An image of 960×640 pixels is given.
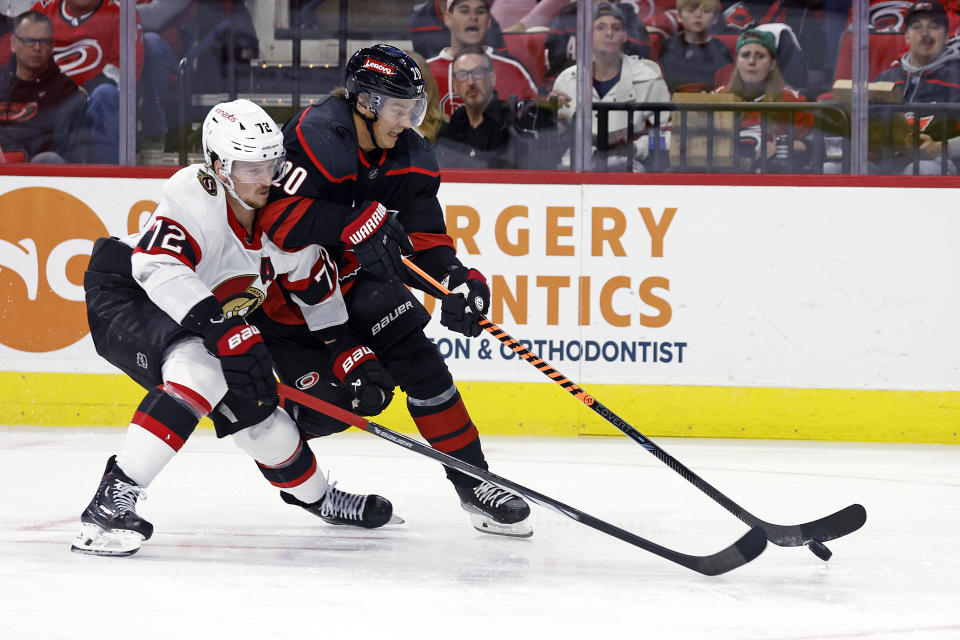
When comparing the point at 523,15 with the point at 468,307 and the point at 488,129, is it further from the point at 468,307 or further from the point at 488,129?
the point at 468,307

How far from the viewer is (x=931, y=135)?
175 inches

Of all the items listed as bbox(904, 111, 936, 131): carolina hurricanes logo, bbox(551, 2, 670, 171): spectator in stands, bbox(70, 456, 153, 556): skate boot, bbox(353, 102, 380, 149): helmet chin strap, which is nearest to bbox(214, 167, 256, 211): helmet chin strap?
bbox(353, 102, 380, 149): helmet chin strap

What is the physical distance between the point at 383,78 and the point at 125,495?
40.5 inches

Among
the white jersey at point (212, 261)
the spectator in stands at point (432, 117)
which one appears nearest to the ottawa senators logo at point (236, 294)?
the white jersey at point (212, 261)

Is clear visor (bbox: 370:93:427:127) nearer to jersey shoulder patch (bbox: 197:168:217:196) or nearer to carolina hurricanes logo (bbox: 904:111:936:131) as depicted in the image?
jersey shoulder patch (bbox: 197:168:217:196)

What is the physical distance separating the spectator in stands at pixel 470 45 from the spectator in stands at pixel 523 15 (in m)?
0.04

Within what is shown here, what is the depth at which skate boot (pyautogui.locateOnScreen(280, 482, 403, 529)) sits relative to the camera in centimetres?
297

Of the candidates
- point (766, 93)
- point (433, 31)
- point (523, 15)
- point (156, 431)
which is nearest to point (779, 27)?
point (766, 93)

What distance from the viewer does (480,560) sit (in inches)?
105

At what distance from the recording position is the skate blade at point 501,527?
292 cm

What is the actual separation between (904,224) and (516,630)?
9.16 ft

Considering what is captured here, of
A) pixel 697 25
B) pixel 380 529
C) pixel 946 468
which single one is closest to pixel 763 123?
pixel 697 25

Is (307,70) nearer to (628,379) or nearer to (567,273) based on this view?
(567,273)

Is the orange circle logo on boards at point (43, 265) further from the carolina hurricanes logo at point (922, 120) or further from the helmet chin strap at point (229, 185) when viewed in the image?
the carolina hurricanes logo at point (922, 120)
